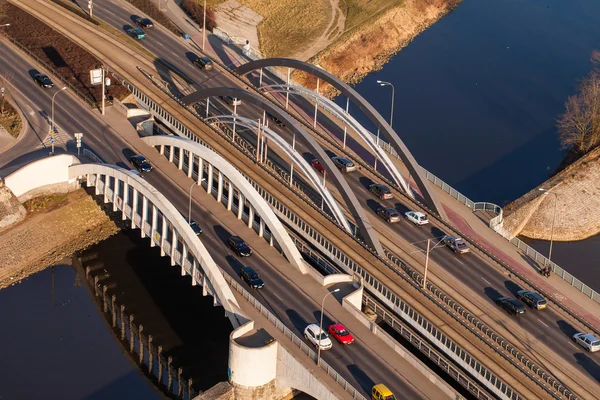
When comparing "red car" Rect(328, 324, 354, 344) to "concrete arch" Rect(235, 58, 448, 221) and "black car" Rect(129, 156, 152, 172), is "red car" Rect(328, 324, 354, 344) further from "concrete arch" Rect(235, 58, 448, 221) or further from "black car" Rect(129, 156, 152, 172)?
"black car" Rect(129, 156, 152, 172)

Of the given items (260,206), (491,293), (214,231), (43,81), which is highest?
(260,206)

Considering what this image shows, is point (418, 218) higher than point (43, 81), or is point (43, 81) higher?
point (43, 81)

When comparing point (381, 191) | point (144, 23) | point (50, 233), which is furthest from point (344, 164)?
point (144, 23)

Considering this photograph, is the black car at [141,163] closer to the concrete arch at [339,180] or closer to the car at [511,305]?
the concrete arch at [339,180]

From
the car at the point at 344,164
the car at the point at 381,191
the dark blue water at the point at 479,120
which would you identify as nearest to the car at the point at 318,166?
the car at the point at 344,164

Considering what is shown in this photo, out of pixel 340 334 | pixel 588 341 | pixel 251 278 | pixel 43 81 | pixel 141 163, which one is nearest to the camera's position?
pixel 340 334

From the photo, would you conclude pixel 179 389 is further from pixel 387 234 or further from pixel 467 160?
pixel 467 160

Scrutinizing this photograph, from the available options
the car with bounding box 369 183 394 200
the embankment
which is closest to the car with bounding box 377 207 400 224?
the car with bounding box 369 183 394 200

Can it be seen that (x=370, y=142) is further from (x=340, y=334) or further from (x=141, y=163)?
(x=340, y=334)
